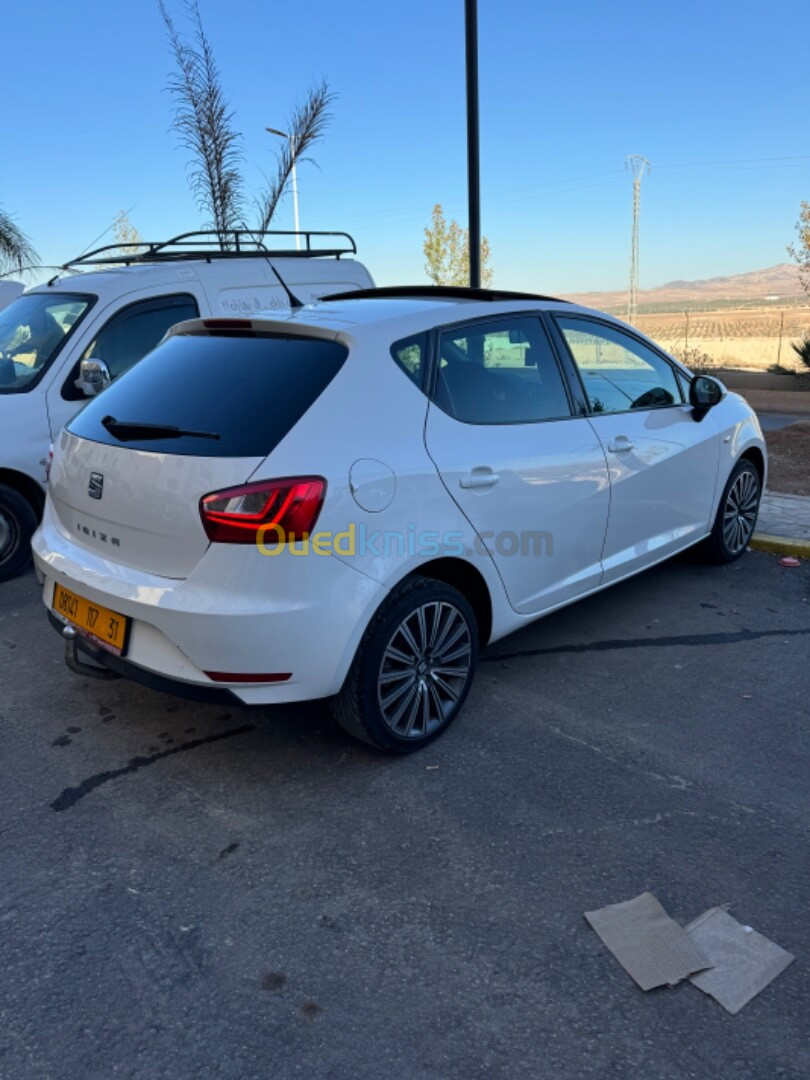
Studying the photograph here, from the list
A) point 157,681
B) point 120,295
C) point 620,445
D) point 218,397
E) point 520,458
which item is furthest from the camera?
point 120,295

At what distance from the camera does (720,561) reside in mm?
5836

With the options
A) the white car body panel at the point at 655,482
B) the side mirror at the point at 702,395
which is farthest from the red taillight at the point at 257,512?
the side mirror at the point at 702,395

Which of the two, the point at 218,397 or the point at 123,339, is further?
the point at 123,339

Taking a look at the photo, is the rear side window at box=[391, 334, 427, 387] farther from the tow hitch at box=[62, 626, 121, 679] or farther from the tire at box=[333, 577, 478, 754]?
the tow hitch at box=[62, 626, 121, 679]

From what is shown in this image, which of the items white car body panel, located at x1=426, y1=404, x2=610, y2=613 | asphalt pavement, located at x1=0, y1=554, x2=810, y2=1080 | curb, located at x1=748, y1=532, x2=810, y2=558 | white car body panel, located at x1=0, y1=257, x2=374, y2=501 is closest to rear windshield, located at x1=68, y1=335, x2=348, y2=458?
white car body panel, located at x1=426, y1=404, x2=610, y2=613

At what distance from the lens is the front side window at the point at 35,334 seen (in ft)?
19.2

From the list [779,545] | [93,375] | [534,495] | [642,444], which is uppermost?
[93,375]

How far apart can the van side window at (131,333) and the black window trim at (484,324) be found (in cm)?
280

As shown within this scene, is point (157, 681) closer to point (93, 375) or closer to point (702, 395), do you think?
point (93, 375)

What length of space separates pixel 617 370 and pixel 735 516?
1.63 metres

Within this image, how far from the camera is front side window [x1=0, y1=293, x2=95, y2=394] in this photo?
5.86 m

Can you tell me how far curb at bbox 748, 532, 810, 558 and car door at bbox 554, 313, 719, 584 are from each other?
107 centimetres

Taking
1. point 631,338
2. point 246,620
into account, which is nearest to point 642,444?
point 631,338

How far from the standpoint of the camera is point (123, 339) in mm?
6062
